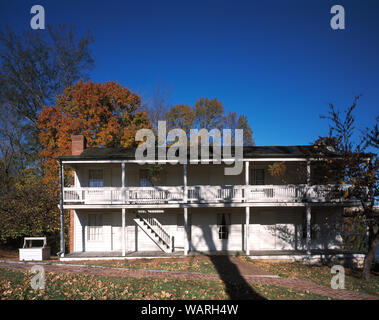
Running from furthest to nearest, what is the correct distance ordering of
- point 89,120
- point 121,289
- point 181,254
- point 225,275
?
point 89,120, point 181,254, point 225,275, point 121,289

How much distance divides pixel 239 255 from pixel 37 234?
47.9ft

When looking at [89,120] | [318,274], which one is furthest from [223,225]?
[89,120]

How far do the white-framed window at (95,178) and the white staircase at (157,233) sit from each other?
11.4ft

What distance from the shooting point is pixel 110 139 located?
25984 millimetres

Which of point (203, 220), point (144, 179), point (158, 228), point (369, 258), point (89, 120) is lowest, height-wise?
point (369, 258)

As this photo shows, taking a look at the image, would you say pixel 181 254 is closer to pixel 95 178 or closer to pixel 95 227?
pixel 95 227

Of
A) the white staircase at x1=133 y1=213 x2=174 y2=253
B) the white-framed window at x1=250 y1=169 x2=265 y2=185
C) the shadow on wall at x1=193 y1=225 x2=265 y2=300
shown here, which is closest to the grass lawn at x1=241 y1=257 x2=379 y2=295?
the shadow on wall at x1=193 y1=225 x2=265 y2=300

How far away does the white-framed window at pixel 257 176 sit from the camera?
17.0 m

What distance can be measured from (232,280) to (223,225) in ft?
23.3

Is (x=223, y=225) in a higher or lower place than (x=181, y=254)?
higher

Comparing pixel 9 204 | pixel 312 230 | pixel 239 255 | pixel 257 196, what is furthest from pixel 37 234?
pixel 312 230

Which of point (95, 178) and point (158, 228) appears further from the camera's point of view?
point (95, 178)

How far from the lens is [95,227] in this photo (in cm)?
1688

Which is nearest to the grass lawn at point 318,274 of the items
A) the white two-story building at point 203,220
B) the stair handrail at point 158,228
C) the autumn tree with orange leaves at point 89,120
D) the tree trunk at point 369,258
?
the tree trunk at point 369,258
